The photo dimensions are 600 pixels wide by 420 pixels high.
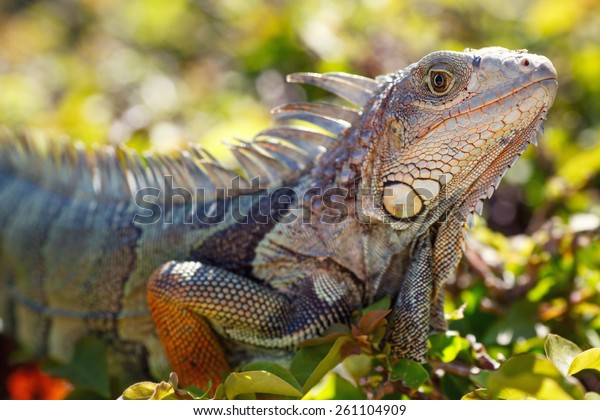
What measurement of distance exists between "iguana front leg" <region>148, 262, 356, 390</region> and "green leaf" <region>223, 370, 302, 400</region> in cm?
56

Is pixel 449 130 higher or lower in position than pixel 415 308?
higher

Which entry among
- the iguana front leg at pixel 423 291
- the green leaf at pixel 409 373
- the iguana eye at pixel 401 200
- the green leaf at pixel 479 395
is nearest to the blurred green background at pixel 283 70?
the iguana front leg at pixel 423 291

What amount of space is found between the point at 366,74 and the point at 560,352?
10.5ft

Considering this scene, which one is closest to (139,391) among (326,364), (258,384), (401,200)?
(258,384)

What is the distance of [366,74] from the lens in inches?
195

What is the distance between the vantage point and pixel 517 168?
4320 millimetres

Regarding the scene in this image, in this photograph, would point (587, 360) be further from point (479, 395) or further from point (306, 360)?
point (306, 360)

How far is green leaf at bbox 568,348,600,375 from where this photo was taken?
198 centimetres

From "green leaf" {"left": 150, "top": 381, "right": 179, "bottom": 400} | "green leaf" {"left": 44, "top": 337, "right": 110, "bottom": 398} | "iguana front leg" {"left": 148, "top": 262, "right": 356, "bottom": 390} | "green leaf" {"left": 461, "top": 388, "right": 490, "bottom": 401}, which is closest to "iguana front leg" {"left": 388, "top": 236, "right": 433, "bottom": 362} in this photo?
"iguana front leg" {"left": 148, "top": 262, "right": 356, "bottom": 390}

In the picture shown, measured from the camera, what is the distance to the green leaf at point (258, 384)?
7.00 feet

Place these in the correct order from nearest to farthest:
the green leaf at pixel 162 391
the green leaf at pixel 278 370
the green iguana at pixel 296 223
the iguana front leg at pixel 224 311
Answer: the green leaf at pixel 162 391 < the green leaf at pixel 278 370 < the green iguana at pixel 296 223 < the iguana front leg at pixel 224 311

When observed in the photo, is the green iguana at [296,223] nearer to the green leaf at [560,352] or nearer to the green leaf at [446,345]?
the green leaf at [446,345]

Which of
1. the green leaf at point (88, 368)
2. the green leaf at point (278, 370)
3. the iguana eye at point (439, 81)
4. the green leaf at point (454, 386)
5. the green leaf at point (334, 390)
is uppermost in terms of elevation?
the iguana eye at point (439, 81)

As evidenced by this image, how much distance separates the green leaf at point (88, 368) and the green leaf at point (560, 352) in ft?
6.08
